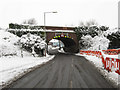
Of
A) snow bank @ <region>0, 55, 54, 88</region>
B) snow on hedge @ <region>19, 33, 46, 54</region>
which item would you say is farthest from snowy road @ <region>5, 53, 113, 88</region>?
snow on hedge @ <region>19, 33, 46, 54</region>

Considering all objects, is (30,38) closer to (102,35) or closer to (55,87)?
(55,87)

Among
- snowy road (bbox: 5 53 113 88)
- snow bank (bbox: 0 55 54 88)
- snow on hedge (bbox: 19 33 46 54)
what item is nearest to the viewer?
snowy road (bbox: 5 53 113 88)

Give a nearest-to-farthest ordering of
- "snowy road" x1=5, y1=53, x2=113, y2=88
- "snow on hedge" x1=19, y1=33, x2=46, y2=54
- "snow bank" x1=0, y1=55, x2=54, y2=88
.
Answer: "snowy road" x1=5, y1=53, x2=113, y2=88 < "snow bank" x1=0, y1=55, x2=54, y2=88 < "snow on hedge" x1=19, y1=33, x2=46, y2=54

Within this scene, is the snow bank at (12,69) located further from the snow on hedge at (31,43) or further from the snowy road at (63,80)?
the snow on hedge at (31,43)

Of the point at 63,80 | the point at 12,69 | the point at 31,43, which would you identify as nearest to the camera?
the point at 63,80

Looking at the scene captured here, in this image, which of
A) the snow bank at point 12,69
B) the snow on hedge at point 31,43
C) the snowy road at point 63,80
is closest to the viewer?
the snowy road at point 63,80

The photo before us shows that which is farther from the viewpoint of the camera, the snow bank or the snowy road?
the snow bank

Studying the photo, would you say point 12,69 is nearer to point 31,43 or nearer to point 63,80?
point 63,80

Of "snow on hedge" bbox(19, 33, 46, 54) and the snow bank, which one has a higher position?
"snow on hedge" bbox(19, 33, 46, 54)

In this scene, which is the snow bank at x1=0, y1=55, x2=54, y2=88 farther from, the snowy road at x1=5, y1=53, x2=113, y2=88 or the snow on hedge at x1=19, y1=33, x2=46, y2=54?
the snow on hedge at x1=19, y1=33, x2=46, y2=54

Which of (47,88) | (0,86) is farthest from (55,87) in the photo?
(0,86)

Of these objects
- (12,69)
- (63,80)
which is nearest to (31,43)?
(12,69)

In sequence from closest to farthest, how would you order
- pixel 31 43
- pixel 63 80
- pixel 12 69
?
1. pixel 63 80
2. pixel 12 69
3. pixel 31 43

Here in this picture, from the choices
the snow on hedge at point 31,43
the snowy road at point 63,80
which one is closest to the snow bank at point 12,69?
the snowy road at point 63,80
